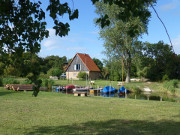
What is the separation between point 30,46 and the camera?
436 cm

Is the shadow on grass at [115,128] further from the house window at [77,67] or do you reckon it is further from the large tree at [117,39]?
the house window at [77,67]

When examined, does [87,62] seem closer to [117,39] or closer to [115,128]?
[117,39]

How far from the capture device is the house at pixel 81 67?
46.8 m

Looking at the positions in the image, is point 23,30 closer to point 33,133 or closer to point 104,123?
point 33,133

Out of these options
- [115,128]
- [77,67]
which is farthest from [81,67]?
[115,128]

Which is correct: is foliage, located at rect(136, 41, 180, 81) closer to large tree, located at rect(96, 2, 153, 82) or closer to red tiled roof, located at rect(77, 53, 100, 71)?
large tree, located at rect(96, 2, 153, 82)

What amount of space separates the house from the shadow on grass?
37989 millimetres

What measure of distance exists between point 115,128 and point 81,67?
1598 inches

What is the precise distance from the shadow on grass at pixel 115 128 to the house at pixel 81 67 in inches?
1496

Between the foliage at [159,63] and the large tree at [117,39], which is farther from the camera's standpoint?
the foliage at [159,63]

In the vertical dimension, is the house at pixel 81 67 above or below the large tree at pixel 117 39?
below

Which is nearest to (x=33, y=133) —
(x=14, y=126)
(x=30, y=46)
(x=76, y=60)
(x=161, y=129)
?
(x=14, y=126)

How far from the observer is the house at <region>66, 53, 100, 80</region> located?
153ft

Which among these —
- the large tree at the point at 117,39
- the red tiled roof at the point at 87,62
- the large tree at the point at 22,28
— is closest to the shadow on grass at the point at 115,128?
the large tree at the point at 22,28
